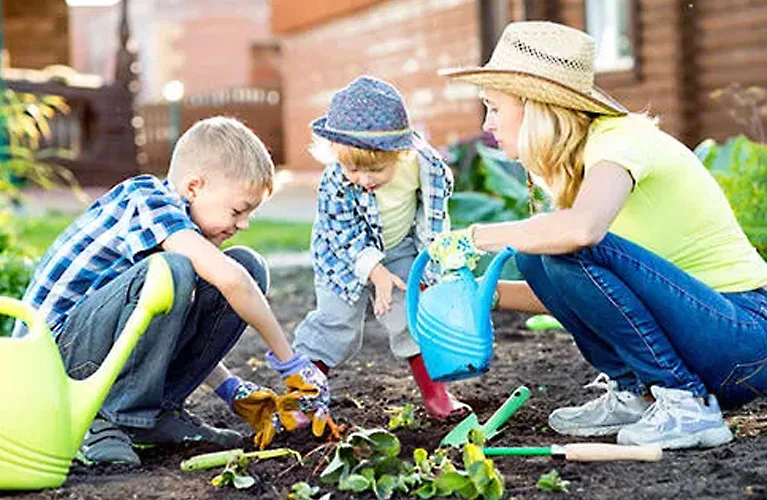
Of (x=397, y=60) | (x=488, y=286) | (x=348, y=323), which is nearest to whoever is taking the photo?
(x=488, y=286)

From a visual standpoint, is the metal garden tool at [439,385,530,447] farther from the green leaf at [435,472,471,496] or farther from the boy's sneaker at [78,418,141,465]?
the boy's sneaker at [78,418,141,465]

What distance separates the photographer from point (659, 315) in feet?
9.91

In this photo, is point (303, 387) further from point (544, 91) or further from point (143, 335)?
point (544, 91)

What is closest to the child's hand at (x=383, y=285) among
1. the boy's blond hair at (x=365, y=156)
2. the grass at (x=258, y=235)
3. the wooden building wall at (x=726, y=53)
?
the boy's blond hair at (x=365, y=156)

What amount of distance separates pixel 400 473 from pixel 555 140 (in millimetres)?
826

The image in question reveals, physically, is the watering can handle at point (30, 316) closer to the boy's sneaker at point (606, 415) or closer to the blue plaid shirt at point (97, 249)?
the blue plaid shirt at point (97, 249)

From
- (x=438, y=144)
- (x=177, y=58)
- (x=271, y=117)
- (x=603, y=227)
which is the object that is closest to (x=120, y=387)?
(x=603, y=227)

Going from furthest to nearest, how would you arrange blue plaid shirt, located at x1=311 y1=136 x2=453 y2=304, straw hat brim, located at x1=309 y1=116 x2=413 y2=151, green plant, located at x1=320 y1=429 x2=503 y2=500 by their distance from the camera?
1. blue plaid shirt, located at x1=311 y1=136 x2=453 y2=304
2. straw hat brim, located at x1=309 y1=116 x2=413 y2=151
3. green plant, located at x1=320 y1=429 x2=503 y2=500

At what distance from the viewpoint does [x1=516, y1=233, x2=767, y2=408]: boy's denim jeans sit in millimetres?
2984

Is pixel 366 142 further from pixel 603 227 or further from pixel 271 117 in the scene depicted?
pixel 271 117

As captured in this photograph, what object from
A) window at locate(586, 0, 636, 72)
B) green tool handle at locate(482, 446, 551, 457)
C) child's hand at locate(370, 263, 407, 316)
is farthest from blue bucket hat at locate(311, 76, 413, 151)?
window at locate(586, 0, 636, 72)

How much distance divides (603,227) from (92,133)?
40.2 ft

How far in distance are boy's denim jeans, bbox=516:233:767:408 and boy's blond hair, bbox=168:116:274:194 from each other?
0.59m

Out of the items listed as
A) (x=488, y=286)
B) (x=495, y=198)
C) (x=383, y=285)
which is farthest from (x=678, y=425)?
(x=495, y=198)
